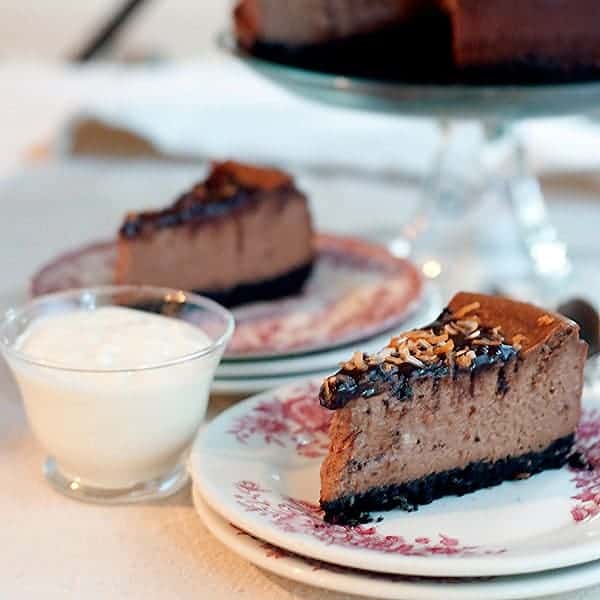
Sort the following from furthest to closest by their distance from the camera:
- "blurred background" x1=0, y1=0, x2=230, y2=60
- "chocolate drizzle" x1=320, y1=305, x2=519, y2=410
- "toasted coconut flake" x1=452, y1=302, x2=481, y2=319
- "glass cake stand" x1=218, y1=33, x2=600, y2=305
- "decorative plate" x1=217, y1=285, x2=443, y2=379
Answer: "blurred background" x1=0, y1=0, x2=230, y2=60 → "glass cake stand" x1=218, y1=33, x2=600, y2=305 → "decorative plate" x1=217, y1=285, x2=443, y2=379 → "toasted coconut flake" x1=452, y1=302, x2=481, y2=319 → "chocolate drizzle" x1=320, y1=305, x2=519, y2=410

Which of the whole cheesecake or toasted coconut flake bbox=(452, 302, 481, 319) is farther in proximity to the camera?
the whole cheesecake

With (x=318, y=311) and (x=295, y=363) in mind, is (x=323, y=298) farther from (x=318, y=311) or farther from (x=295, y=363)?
(x=295, y=363)

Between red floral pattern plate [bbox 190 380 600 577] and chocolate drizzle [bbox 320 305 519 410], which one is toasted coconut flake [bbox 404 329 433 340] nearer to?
chocolate drizzle [bbox 320 305 519 410]

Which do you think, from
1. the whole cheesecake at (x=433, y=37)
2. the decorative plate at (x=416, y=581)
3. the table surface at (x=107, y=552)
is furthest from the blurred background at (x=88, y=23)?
the decorative plate at (x=416, y=581)

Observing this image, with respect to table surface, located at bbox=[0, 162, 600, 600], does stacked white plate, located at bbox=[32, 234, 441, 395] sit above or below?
below

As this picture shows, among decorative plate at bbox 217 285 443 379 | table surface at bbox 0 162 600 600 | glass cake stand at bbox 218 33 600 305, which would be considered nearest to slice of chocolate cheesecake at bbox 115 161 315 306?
glass cake stand at bbox 218 33 600 305

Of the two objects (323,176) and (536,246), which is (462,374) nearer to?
(536,246)

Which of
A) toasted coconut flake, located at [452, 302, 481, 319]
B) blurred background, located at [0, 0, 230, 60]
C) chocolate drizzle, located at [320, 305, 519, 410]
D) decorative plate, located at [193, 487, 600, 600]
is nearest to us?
decorative plate, located at [193, 487, 600, 600]
